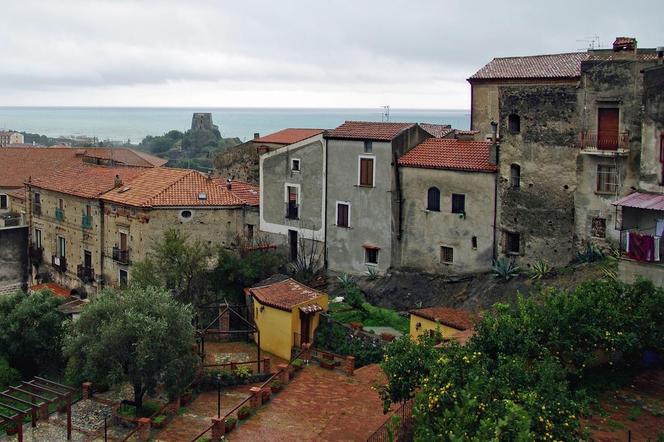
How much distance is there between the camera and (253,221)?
39438mm

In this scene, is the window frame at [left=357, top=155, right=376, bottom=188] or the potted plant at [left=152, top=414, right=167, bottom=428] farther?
the window frame at [left=357, top=155, right=376, bottom=188]

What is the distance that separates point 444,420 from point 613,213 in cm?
1734

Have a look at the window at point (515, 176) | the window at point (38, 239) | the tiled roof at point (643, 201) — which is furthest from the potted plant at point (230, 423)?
the window at point (38, 239)

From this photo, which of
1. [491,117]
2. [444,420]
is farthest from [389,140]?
[444,420]

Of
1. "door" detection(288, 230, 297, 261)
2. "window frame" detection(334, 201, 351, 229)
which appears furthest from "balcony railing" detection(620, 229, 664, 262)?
"door" detection(288, 230, 297, 261)

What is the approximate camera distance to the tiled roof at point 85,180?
4203 cm

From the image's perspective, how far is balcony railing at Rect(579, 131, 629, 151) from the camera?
2919 cm

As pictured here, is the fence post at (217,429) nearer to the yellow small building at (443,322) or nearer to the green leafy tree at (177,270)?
the yellow small building at (443,322)

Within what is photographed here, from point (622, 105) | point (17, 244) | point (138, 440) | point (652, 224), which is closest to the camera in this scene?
point (138, 440)

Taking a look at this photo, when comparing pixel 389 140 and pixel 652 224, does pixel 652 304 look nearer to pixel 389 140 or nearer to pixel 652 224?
pixel 652 224

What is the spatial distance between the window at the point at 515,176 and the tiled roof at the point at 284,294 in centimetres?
908

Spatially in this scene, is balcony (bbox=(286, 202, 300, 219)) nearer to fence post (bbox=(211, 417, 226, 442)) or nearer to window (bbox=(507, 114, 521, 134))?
window (bbox=(507, 114, 521, 134))

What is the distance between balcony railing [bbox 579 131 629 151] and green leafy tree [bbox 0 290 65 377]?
22362 millimetres

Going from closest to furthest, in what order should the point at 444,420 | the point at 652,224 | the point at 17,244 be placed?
the point at 444,420, the point at 652,224, the point at 17,244
